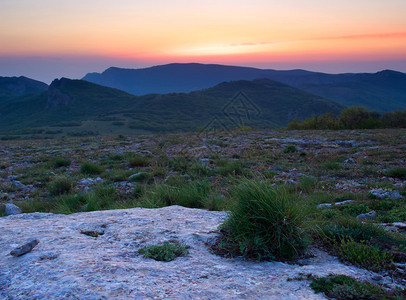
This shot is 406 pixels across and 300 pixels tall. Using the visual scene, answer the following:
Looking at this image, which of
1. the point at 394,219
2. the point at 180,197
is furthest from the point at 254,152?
the point at 394,219

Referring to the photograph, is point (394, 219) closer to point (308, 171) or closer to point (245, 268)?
point (245, 268)

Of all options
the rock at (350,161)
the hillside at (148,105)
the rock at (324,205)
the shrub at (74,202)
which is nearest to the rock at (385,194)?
the rock at (324,205)

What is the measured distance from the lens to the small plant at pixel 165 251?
8.93 ft

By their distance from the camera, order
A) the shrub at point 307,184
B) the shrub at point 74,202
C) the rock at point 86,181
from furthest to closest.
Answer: the rock at point 86,181
the shrub at point 307,184
the shrub at point 74,202

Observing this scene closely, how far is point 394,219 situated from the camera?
4.09m

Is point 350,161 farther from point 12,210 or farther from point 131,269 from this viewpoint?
point 12,210

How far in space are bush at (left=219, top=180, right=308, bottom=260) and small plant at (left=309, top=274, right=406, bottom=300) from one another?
1.77 feet

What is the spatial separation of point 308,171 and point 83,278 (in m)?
7.15

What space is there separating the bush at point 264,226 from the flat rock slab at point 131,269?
143mm

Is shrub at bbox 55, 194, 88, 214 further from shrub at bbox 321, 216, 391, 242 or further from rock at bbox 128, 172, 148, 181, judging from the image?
shrub at bbox 321, 216, 391, 242

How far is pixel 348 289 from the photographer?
216cm

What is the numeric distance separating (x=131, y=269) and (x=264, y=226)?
1.31 meters

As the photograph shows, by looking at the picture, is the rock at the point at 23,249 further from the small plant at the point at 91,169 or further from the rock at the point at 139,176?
the small plant at the point at 91,169

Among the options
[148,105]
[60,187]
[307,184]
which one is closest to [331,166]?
[307,184]
